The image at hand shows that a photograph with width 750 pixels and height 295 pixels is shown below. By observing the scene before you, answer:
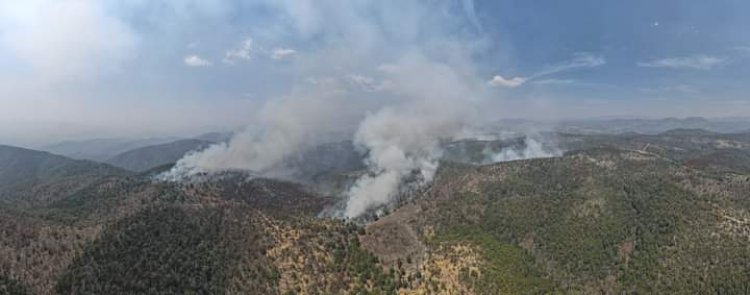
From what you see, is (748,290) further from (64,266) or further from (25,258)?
(25,258)

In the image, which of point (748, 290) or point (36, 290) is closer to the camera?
point (36, 290)

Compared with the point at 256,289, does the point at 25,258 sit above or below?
above

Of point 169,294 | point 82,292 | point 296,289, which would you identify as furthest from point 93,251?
point 296,289

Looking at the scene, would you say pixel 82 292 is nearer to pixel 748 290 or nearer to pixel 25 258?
pixel 25 258

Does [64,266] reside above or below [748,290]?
above

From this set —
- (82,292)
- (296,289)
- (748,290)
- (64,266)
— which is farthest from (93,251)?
(748,290)

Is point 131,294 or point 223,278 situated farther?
point 223,278

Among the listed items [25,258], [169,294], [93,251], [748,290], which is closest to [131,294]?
Result: [169,294]
